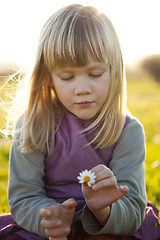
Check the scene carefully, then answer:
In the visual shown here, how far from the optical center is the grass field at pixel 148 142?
3.31 meters

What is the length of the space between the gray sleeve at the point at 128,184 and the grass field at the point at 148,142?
691 mm

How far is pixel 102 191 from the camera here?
6.27ft

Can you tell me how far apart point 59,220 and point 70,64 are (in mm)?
799

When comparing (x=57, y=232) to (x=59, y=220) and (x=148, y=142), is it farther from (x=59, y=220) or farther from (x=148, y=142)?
(x=148, y=142)

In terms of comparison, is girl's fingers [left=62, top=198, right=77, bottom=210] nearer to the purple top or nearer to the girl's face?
the purple top

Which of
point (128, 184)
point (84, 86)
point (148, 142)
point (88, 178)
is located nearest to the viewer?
point (88, 178)

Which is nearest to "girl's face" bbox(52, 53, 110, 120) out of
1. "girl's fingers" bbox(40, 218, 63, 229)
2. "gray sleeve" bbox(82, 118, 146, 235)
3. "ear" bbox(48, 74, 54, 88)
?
"ear" bbox(48, 74, 54, 88)

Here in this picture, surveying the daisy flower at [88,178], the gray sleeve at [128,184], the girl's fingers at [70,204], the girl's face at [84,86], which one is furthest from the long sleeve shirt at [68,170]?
the daisy flower at [88,178]

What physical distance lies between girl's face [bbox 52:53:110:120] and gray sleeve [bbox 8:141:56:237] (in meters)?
0.39

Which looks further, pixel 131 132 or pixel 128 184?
pixel 131 132

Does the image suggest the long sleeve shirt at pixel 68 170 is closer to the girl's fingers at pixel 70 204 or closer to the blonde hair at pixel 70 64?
the blonde hair at pixel 70 64

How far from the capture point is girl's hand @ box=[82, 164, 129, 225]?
1.86 metres

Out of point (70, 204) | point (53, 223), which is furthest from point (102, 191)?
point (53, 223)

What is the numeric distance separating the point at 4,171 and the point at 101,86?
2.58 meters
